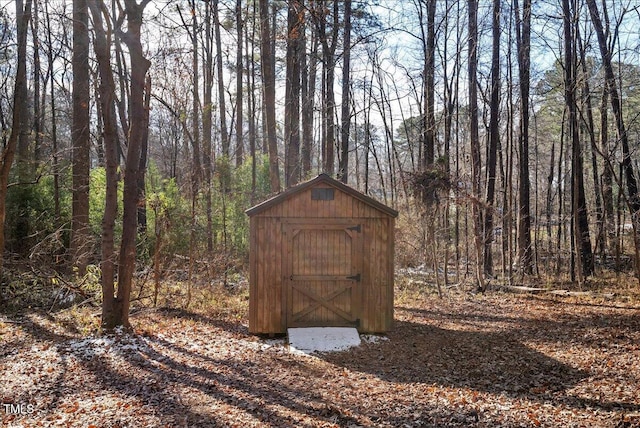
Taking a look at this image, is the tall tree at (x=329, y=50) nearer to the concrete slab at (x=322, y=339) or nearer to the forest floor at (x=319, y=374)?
the forest floor at (x=319, y=374)

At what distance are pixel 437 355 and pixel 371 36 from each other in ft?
40.1

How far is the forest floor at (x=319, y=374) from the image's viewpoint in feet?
15.6

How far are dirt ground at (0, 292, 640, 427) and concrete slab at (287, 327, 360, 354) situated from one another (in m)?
0.26

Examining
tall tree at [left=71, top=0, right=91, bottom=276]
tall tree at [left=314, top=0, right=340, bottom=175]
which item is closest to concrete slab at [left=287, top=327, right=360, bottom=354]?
tall tree at [left=71, top=0, right=91, bottom=276]

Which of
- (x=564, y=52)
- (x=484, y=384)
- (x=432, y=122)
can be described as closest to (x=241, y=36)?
(x=432, y=122)

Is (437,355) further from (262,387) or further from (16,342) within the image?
(16,342)

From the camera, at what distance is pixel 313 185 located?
8125mm

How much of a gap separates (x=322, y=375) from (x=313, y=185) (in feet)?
10.7

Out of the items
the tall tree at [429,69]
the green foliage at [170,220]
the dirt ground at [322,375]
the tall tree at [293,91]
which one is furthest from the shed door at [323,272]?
the tall tree at [429,69]

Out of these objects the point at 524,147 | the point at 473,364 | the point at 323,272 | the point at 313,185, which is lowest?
the point at 473,364

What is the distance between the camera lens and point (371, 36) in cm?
1617

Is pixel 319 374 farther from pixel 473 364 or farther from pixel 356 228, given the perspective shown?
pixel 356 228

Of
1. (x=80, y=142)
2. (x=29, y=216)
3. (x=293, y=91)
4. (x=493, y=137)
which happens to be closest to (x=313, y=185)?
(x=80, y=142)

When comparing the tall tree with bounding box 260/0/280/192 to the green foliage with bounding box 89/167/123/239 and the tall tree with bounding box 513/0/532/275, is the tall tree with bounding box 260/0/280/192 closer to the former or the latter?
the green foliage with bounding box 89/167/123/239
